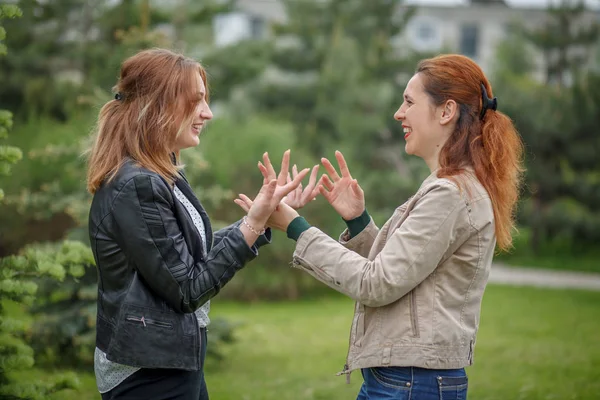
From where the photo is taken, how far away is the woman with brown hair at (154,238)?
2.59 meters

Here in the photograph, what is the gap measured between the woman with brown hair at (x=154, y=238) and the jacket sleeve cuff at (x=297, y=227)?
4.4 inches

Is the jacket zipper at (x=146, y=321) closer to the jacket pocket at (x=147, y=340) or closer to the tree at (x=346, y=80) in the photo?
the jacket pocket at (x=147, y=340)

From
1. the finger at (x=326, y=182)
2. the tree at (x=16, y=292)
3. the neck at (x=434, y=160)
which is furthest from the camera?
the tree at (x=16, y=292)

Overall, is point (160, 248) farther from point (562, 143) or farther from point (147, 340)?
point (562, 143)

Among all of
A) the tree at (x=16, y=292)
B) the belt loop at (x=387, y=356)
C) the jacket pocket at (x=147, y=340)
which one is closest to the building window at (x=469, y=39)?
the tree at (x=16, y=292)

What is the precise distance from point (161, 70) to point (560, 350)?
Result: 25.9ft

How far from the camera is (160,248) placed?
257cm

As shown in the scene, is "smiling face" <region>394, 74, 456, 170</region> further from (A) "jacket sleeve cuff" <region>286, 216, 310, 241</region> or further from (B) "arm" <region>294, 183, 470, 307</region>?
(A) "jacket sleeve cuff" <region>286, 216, 310, 241</region>

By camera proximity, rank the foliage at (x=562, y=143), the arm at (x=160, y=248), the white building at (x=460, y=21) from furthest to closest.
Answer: the white building at (x=460, y=21)
the foliage at (x=562, y=143)
the arm at (x=160, y=248)

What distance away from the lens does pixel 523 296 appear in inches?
581

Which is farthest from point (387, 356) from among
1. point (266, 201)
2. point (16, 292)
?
point (16, 292)

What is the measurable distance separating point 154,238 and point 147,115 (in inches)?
18.9

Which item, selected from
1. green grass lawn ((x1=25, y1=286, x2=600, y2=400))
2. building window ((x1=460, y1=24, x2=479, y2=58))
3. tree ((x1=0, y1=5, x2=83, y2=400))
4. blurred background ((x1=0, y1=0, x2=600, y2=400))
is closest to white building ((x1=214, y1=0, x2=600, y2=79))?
building window ((x1=460, y1=24, x2=479, y2=58))

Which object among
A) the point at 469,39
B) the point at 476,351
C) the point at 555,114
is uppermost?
the point at 469,39
